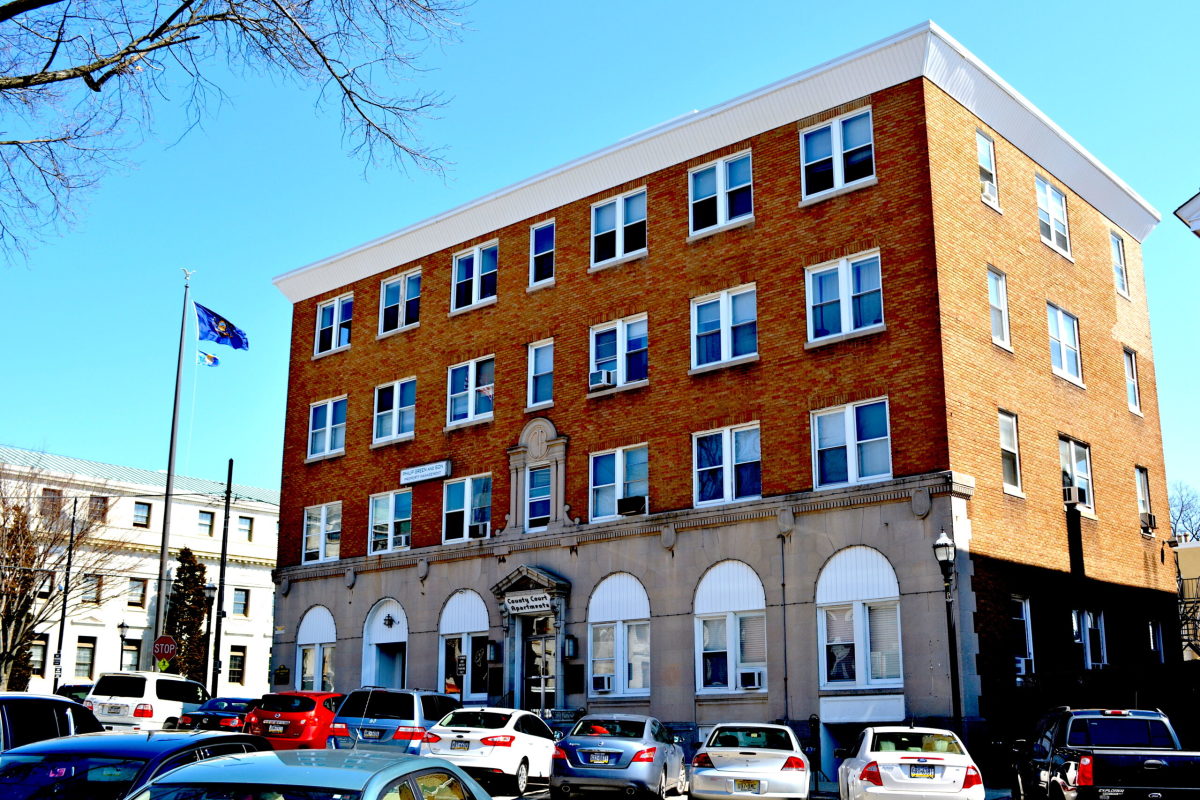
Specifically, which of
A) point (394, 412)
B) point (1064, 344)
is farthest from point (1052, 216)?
point (394, 412)

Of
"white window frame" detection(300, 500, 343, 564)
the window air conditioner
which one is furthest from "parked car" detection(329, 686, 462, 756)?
"white window frame" detection(300, 500, 343, 564)

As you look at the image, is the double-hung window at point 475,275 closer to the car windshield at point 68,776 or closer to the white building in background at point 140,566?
the car windshield at point 68,776

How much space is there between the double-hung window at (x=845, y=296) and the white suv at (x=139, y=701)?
55.3 feet

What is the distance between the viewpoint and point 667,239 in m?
30.9

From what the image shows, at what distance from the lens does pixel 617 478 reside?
30.7 meters

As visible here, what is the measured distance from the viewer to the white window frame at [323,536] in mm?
38031

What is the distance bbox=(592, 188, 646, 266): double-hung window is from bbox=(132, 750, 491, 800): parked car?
2506 centimetres

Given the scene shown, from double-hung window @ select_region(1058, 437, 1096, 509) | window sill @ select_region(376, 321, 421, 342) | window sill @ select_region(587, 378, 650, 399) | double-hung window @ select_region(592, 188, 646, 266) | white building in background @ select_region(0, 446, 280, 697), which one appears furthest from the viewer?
white building in background @ select_region(0, 446, 280, 697)

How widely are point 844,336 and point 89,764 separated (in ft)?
67.2

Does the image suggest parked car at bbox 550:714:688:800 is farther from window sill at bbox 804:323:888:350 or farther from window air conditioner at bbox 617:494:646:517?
window sill at bbox 804:323:888:350

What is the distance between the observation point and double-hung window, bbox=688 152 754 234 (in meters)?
29.8

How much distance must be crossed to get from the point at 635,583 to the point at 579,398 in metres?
5.33

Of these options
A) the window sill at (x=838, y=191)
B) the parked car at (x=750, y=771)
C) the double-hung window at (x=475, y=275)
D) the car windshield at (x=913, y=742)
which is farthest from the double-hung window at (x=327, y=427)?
the car windshield at (x=913, y=742)

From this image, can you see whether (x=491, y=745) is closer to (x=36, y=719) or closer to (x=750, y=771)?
(x=750, y=771)
